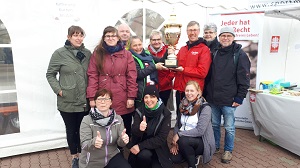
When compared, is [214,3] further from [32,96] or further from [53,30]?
[32,96]

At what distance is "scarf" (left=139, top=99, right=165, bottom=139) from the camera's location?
2.81 meters

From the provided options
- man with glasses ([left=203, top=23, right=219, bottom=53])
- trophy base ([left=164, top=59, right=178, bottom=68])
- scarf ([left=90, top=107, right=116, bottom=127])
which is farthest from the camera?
man with glasses ([left=203, top=23, right=219, bottom=53])

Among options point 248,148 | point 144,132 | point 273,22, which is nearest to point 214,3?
point 273,22

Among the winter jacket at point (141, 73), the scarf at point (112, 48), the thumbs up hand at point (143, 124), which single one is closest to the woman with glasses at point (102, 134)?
the thumbs up hand at point (143, 124)

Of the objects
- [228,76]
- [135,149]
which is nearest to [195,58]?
[228,76]

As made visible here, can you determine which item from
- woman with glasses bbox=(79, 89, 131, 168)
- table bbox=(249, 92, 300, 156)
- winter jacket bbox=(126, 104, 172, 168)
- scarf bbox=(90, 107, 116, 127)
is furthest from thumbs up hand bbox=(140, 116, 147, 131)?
table bbox=(249, 92, 300, 156)

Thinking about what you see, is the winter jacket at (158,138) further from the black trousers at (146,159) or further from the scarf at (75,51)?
the scarf at (75,51)

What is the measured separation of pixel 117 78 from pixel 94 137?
0.70m

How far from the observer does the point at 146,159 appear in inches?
110

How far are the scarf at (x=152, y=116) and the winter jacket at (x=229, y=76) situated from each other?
0.84 metres

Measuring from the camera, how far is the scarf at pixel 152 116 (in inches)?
111

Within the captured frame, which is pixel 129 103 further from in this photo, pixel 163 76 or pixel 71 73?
pixel 163 76

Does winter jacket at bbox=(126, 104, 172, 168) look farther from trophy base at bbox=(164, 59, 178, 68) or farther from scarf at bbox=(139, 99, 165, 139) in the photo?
trophy base at bbox=(164, 59, 178, 68)

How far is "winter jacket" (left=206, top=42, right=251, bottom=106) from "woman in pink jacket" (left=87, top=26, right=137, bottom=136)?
106 cm
